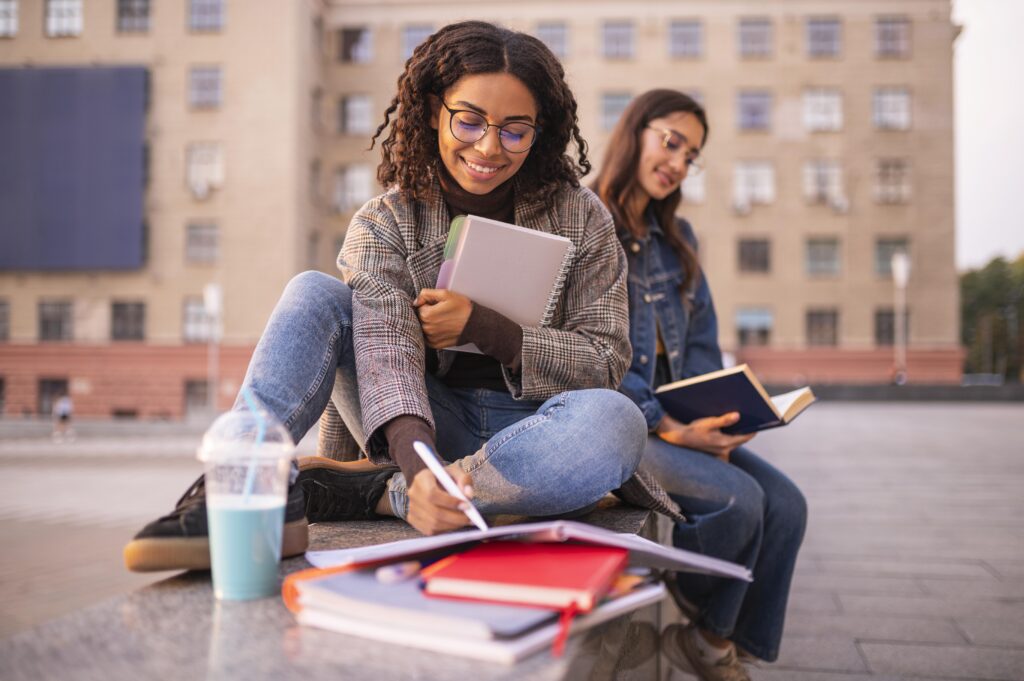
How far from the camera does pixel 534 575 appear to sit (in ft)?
3.46

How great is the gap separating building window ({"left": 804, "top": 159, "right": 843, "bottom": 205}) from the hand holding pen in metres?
27.1

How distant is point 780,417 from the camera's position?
7.73 ft

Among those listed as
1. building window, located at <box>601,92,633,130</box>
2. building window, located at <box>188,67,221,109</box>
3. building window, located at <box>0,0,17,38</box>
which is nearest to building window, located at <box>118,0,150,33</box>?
building window, located at <box>188,67,221,109</box>

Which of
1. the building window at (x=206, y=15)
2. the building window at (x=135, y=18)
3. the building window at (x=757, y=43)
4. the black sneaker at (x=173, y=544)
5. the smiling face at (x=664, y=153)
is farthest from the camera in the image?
the building window at (x=757, y=43)

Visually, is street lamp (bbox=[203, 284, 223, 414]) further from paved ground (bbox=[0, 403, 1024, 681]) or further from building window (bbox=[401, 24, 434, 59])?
paved ground (bbox=[0, 403, 1024, 681])

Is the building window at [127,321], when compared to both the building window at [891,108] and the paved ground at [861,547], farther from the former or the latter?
the building window at [891,108]

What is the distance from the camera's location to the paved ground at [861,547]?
2.69 meters

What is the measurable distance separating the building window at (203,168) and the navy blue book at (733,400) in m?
25.4

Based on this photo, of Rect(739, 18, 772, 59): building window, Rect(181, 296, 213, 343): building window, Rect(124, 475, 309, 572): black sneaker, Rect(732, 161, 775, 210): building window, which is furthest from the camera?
Rect(739, 18, 772, 59): building window

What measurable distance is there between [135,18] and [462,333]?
28815 mm

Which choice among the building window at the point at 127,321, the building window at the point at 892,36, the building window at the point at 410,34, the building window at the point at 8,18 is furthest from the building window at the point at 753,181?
the building window at the point at 8,18

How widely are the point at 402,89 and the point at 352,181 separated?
2638 cm

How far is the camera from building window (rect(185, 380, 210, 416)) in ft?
84.4

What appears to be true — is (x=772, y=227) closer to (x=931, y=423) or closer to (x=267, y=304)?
(x=931, y=423)
